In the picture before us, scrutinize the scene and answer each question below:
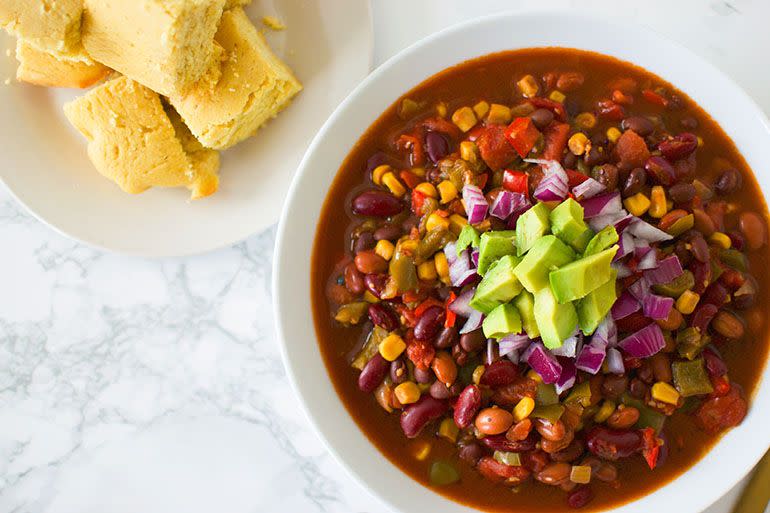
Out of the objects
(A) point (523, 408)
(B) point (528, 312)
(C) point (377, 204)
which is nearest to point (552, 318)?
(B) point (528, 312)

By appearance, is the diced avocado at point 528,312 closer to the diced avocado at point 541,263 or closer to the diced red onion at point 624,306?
the diced avocado at point 541,263

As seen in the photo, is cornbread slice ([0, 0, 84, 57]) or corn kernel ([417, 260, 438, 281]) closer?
corn kernel ([417, 260, 438, 281])

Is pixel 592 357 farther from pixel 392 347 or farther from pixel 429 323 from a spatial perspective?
pixel 392 347

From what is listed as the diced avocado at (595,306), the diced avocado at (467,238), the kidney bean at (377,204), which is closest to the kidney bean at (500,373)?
the diced avocado at (595,306)

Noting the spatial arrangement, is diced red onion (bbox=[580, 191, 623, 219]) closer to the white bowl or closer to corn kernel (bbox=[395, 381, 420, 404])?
the white bowl

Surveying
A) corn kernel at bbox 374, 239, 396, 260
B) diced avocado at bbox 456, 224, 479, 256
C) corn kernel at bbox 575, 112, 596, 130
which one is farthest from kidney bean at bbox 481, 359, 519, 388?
corn kernel at bbox 575, 112, 596, 130

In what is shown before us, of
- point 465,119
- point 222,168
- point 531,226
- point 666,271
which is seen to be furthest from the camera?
point 222,168

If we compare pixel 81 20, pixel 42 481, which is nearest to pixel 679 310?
pixel 81 20
